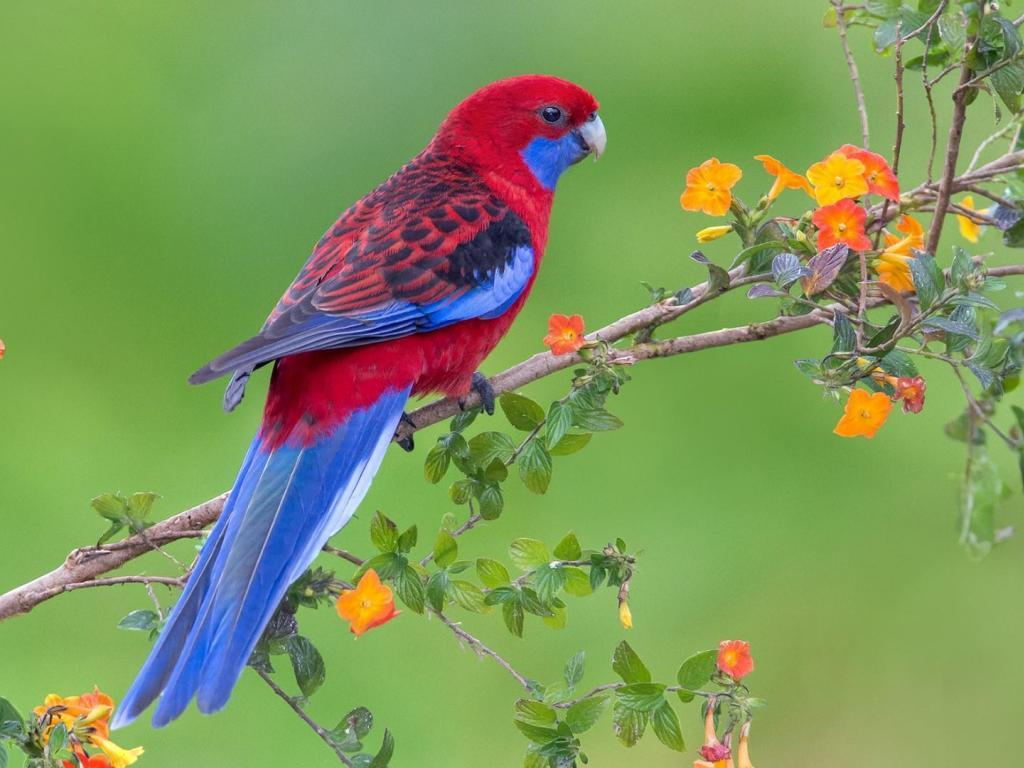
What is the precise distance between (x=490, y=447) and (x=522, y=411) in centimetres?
7

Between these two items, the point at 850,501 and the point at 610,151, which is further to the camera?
the point at 610,151

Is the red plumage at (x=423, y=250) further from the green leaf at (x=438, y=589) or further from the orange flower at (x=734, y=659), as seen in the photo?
the orange flower at (x=734, y=659)

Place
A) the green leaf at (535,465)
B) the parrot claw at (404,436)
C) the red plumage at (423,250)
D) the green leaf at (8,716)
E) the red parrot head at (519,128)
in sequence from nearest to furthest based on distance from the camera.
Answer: the green leaf at (8,716) → the green leaf at (535,465) → the red plumage at (423,250) → the parrot claw at (404,436) → the red parrot head at (519,128)

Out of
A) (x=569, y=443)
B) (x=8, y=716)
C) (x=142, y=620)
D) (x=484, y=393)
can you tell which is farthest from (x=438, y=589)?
(x=484, y=393)

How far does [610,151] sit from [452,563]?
2.55 meters

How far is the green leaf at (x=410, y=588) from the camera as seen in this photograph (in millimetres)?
1574

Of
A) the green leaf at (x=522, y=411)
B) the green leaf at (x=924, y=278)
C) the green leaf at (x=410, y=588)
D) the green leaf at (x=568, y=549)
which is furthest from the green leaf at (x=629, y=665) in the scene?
the green leaf at (x=924, y=278)

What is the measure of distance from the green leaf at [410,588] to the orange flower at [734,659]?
0.35 meters

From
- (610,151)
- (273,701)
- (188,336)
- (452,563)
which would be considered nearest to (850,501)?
(610,151)

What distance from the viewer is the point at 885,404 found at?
1.55 meters

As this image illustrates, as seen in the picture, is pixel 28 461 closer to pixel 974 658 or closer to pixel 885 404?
pixel 974 658

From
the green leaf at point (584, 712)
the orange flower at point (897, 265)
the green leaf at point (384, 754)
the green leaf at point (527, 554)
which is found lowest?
the green leaf at point (384, 754)

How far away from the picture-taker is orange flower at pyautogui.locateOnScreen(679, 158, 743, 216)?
5.48 feet

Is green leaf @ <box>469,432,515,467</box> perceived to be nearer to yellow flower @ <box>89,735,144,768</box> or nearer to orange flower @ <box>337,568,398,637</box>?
orange flower @ <box>337,568,398,637</box>
